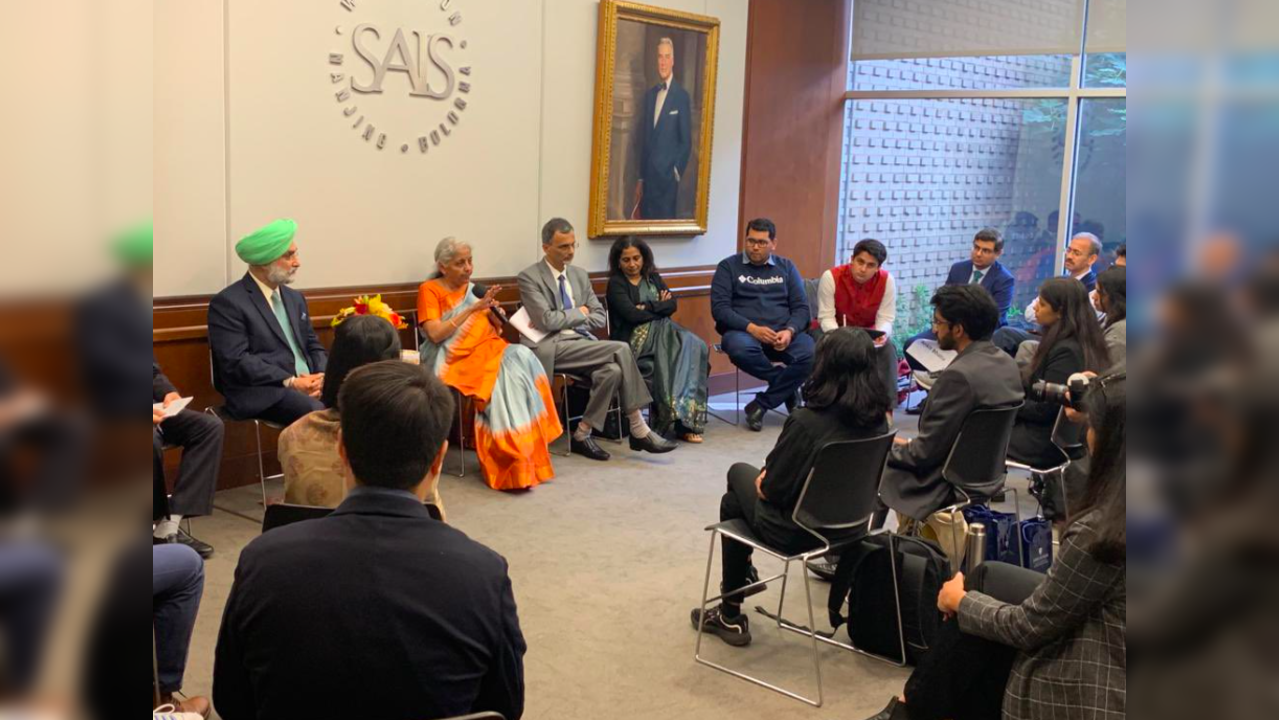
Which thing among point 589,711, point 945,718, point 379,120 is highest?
point 379,120

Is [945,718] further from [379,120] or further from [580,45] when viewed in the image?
[580,45]

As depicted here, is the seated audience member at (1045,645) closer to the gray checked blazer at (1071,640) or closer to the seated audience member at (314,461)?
the gray checked blazer at (1071,640)

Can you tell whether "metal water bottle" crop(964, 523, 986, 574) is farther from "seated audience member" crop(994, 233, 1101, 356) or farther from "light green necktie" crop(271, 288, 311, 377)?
"seated audience member" crop(994, 233, 1101, 356)

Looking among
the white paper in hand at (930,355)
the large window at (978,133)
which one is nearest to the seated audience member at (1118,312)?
the white paper in hand at (930,355)

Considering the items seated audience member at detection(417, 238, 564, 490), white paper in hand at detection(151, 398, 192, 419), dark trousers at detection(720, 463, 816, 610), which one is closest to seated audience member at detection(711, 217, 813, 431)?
seated audience member at detection(417, 238, 564, 490)

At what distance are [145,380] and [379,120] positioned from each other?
18.1 feet

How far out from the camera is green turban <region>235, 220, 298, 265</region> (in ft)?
15.9

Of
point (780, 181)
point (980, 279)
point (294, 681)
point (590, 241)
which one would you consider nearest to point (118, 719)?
point (294, 681)

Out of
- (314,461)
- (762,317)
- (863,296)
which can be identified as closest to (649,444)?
(762,317)

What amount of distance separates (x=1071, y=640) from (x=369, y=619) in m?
1.43

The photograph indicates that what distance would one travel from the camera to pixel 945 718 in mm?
2693

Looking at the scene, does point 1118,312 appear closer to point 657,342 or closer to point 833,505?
point 833,505

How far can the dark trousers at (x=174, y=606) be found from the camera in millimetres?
2740

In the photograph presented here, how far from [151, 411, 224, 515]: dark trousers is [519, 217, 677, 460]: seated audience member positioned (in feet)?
6.61
